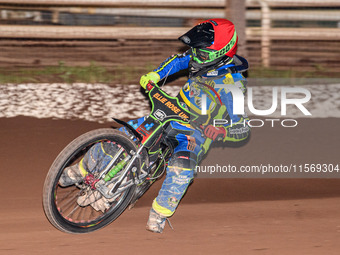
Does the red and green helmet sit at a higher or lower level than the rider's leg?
higher

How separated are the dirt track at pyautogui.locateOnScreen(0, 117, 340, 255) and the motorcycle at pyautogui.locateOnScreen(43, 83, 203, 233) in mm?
183

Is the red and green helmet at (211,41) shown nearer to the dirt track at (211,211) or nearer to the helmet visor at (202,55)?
the helmet visor at (202,55)

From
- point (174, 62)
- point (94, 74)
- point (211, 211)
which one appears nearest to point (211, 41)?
point (174, 62)

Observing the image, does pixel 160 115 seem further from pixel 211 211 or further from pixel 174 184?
pixel 211 211

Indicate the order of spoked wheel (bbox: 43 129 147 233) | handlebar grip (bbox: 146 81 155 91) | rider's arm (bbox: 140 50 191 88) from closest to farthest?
spoked wheel (bbox: 43 129 147 233), handlebar grip (bbox: 146 81 155 91), rider's arm (bbox: 140 50 191 88)

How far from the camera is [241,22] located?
9023mm

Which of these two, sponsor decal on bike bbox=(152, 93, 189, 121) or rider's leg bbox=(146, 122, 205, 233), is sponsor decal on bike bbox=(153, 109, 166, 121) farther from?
rider's leg bbox=(146, 122, 205, 233)

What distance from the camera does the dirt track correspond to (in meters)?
4.58

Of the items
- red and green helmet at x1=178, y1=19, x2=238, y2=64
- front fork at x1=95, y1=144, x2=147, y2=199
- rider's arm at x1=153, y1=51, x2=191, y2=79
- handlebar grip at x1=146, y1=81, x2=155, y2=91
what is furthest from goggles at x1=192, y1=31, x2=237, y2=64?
front fork at x1=95, y1=144, x2=147, y2=199

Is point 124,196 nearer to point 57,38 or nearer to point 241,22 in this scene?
point 241,22

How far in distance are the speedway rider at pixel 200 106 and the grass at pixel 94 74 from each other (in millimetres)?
3960

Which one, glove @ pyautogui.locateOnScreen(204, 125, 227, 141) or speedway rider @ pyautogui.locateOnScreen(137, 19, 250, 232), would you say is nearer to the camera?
glove @ pyautogui.locateOnScreen(204, 125, 227, 141)

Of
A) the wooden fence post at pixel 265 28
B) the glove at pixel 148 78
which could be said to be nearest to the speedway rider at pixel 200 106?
the glove at pixel 148 78

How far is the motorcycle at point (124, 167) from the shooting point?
4582 millimetres
